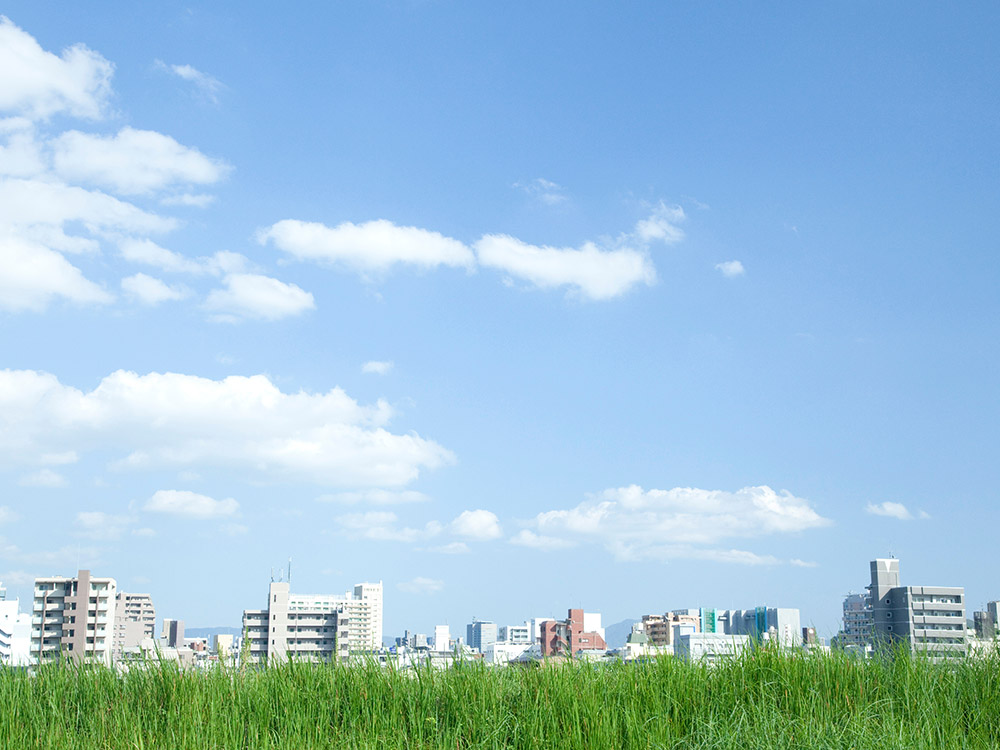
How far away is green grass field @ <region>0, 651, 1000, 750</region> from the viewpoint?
645 cm

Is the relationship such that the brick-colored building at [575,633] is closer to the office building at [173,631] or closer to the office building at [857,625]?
the office building at [857,625]

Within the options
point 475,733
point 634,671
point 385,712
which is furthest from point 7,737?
point 634,671

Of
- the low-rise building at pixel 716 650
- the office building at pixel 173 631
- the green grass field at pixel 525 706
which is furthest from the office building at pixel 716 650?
the office building at pixel 173 631

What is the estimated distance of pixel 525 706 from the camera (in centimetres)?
702

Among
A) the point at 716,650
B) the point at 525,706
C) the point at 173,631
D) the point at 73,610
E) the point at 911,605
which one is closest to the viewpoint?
the point at 525,706

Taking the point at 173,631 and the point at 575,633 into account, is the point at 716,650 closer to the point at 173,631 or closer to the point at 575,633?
the point at 575,633

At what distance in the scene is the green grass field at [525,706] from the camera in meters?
6.45

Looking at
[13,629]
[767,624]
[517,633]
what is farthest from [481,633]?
[767,624]

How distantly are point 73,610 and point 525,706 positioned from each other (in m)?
64.5

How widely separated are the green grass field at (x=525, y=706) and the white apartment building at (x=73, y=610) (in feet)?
200

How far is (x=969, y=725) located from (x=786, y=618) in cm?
9171

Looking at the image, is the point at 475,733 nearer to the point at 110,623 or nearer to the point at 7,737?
the point at 7,737

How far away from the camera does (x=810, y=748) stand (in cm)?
604

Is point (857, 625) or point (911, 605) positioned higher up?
point (911, 605)
